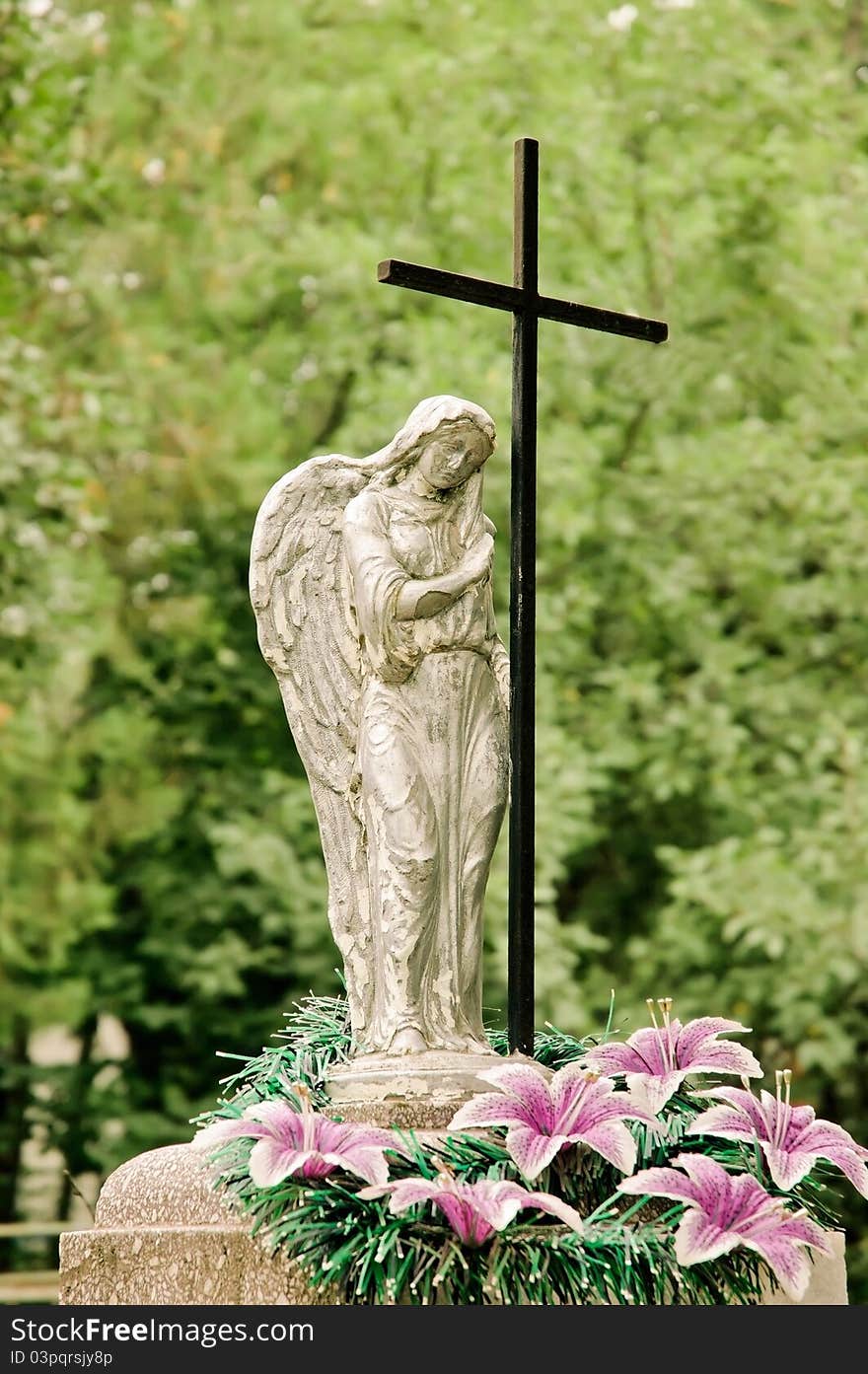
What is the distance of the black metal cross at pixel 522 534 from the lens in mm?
5727

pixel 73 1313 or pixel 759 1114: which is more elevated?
pixel 759 1114

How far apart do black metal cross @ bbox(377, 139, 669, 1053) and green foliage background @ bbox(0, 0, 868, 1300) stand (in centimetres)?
634

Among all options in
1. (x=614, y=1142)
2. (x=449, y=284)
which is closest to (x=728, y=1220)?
(x=614, y=1142)

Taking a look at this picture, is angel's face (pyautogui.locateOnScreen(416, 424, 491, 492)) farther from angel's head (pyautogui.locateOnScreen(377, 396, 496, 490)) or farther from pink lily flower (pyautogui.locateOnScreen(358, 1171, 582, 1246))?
pink lily flower (pyautogui.locateOnScreen(358, 1171, 582, 1246))

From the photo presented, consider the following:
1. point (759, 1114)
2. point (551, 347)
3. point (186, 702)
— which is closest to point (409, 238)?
point (551, 347)

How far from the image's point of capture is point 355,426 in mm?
13391

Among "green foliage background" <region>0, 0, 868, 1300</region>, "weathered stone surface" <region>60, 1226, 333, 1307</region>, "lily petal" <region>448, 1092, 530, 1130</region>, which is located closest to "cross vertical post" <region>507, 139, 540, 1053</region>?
"lily petal" <region>448, 1092, 530, 1130</region>

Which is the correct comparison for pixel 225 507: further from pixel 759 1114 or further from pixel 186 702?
pixel 759 1114

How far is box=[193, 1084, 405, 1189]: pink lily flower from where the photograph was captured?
4809 mm

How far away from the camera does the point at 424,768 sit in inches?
231

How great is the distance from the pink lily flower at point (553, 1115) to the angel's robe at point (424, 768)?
66 cm

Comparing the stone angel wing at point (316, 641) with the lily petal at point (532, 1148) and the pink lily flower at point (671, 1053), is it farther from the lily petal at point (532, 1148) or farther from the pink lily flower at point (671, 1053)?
the lily petal at point (532, 1148)

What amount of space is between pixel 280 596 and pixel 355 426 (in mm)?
7469

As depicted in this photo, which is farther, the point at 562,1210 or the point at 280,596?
the point at 280,596
